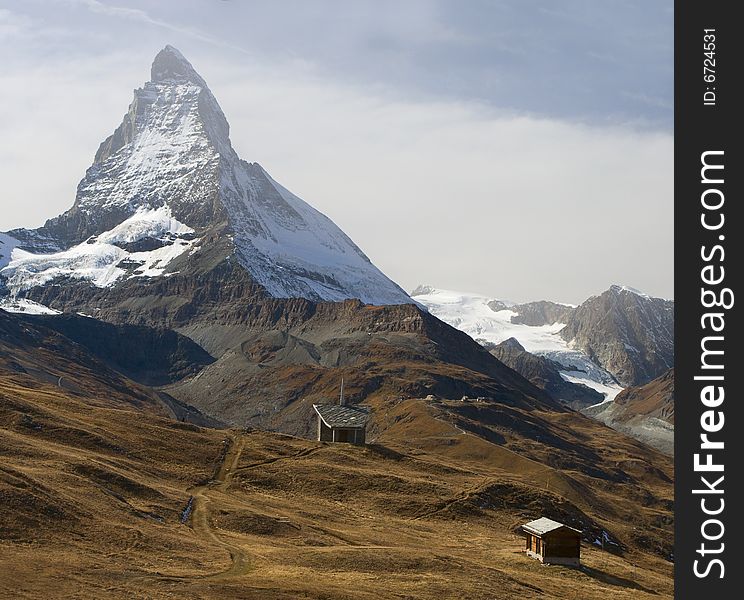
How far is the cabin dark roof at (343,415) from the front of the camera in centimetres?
11431

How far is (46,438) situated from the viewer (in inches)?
3462

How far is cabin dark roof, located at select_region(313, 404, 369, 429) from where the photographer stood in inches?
4500

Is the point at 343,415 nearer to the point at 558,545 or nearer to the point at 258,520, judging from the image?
the point at 258,520

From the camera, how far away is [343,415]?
11681cm

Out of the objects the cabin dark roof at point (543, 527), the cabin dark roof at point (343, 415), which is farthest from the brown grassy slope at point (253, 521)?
the cabin dark roof at point (343, 415)

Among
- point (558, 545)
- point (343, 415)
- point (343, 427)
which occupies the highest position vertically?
point (343, 415)

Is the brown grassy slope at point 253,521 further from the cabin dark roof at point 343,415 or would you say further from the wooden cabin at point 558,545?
the cabin dark roof at point 343,415

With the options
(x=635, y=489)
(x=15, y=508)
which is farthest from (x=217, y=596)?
(x=635, y=489)

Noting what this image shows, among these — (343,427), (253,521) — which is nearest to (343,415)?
(343,427)

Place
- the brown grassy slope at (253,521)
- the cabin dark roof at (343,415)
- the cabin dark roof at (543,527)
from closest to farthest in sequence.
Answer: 1. the brown grassy slope at (253,521)
2. the cabin dark roof at (543,527)
3. the cabin dark roof at (343,415)

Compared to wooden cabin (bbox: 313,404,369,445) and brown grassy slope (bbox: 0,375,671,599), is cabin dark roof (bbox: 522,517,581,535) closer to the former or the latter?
brown grassy slope (bbox: 0,375,671,599)
